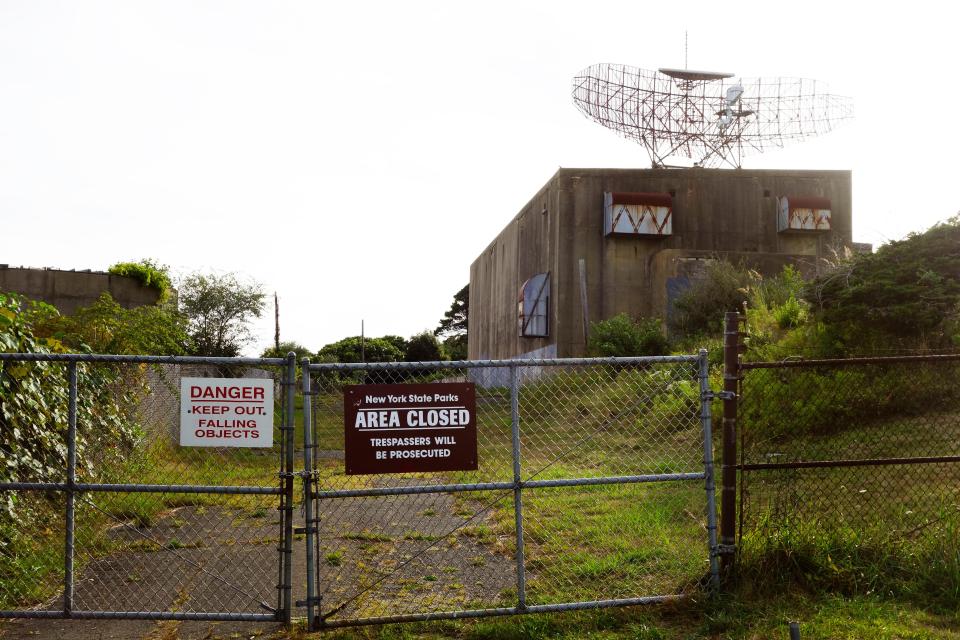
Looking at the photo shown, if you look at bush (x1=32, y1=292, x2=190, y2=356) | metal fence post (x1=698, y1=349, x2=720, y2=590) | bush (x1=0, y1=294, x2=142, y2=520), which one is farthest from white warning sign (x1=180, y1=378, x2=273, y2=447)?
bush (x1=32, y1=292, x2=190, y2=356)

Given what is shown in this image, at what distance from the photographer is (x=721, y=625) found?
5.68 m

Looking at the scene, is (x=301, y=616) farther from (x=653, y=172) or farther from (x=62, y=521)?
(x=653, y=172)

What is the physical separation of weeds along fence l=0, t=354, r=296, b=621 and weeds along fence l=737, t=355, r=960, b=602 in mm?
3948

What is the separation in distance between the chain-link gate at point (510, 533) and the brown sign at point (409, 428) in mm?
171

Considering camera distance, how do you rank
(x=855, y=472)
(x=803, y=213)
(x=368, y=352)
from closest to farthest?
(x=855, y=472) → (x=803, y=213) → (x=368, y=352)

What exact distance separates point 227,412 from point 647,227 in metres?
24.3

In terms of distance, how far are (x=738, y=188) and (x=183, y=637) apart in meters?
27.9

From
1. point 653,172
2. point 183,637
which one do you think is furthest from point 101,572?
point 653,172

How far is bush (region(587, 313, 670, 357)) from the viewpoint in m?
23.8

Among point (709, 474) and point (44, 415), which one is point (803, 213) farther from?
point (44, 415)

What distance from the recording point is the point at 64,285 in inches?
968

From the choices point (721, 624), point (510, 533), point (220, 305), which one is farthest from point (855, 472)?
point (220, 305)

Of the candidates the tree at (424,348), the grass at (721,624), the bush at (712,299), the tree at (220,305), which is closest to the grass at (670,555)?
the grass at (721,624)

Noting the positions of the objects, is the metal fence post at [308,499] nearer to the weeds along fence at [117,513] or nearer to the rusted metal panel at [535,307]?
the weeds along fence at [117,513]
